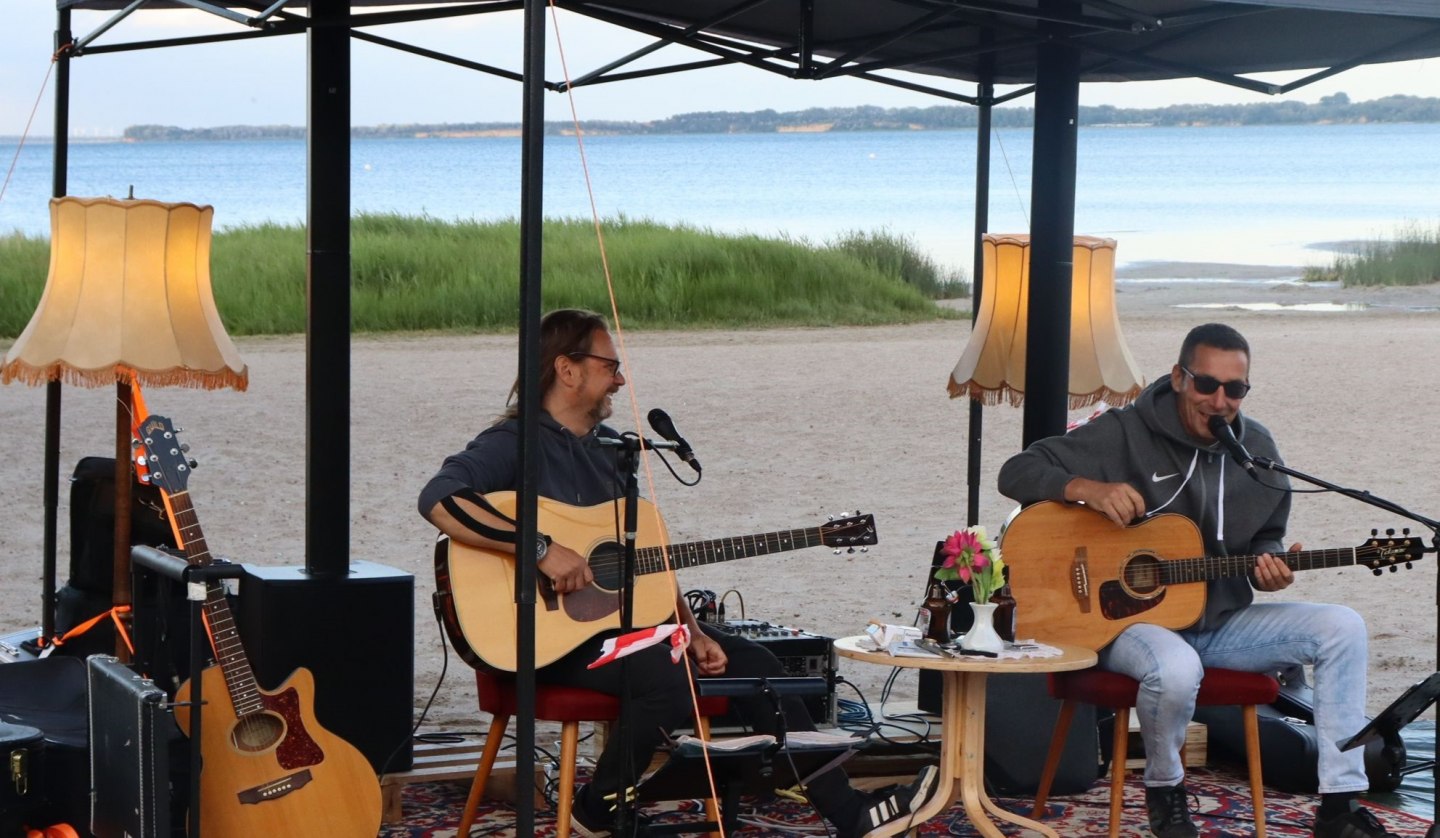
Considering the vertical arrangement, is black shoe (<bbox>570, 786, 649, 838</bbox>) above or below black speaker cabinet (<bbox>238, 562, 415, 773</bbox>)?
below

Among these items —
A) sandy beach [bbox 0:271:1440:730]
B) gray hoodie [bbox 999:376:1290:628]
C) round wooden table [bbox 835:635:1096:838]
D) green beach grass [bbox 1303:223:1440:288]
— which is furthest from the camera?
green beach grass [bbox 1303:223:1440:288]

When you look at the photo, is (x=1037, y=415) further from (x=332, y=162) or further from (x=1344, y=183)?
(x=1344, y=183)

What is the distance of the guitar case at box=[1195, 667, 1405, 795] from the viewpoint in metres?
5.09

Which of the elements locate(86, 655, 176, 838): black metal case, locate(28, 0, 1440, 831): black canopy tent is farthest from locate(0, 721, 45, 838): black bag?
locate(28, 0, 1440, 831): black canopy tent

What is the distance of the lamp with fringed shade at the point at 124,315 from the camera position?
4.51m

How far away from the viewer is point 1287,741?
514 cm

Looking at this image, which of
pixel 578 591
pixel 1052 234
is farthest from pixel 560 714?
pixel 1052 234

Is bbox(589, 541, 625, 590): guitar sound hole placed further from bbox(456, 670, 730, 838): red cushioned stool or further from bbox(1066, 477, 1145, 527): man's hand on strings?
bbox(1066, 477, 1145, 527): man's hand on strings

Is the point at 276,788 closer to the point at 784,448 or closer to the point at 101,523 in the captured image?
the point at 101,523

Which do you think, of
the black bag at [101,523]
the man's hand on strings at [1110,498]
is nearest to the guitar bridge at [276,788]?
the black bag at [101,523]

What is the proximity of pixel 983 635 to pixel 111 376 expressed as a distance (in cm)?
233

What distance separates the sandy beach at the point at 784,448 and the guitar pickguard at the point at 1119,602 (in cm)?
157

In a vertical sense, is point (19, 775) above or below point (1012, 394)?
below

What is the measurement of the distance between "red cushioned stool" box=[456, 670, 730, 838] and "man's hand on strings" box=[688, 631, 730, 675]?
14 cm
